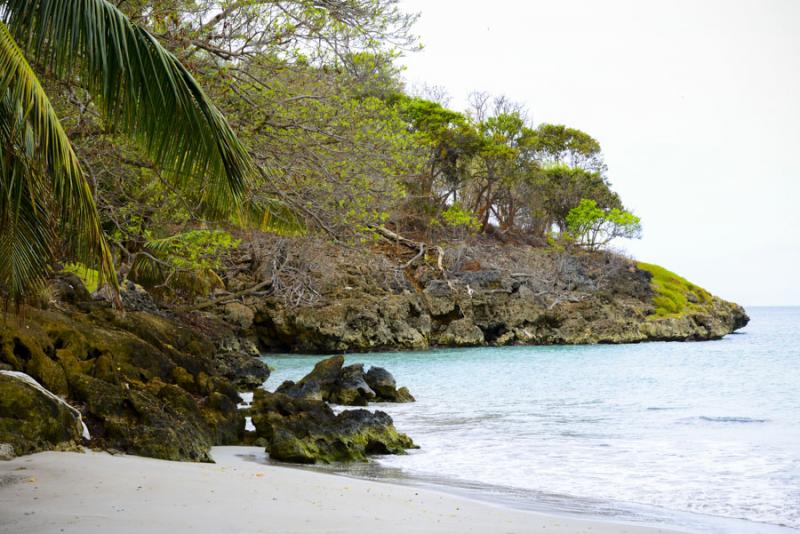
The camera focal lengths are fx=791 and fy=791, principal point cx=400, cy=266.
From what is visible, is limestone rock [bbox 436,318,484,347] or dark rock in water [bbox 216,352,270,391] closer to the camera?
dark rock in water [bbox 216,352,270,391]

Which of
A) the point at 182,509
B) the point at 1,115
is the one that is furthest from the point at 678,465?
the point at 1,115

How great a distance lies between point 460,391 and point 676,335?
31956 mm

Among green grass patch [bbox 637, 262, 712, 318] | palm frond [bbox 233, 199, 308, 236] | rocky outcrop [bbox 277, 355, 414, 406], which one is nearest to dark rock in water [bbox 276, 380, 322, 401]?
rocky outcrop [bbox 277, 355, 414, 406]

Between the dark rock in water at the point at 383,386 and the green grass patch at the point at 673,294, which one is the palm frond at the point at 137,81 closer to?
the dark rock in water at the point at 383,386

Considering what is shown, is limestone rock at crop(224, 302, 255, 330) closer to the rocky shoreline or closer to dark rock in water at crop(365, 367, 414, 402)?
the rocky shoreline

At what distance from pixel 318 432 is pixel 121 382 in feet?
9.28

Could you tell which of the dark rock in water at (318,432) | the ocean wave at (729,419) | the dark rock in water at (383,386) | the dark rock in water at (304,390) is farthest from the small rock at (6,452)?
the ocean wave at (729,419)

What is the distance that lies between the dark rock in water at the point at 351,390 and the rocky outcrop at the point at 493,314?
18.6 metres

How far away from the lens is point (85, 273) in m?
17.8

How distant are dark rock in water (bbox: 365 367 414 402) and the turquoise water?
604 mm

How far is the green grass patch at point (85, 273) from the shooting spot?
15.2 meters

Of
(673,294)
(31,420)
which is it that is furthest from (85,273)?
(673,294)

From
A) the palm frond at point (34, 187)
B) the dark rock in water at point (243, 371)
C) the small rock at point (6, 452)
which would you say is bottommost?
the dark rock in water at point (243, 371)

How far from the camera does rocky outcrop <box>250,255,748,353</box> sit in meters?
37.8
